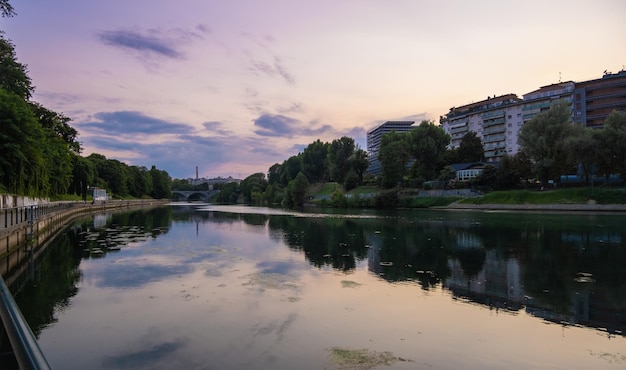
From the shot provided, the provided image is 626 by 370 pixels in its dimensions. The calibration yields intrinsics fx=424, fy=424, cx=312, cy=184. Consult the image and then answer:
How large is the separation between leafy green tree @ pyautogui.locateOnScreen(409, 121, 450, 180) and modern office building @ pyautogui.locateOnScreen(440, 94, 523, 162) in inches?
715

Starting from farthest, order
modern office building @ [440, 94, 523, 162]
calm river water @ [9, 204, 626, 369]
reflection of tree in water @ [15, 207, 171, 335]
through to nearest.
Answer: modern office building @ [440, 94, 523, 162]
reflection of tree in water @ [15, 207, 171, 335]
calm river water @ [9, 204, 626, 369]

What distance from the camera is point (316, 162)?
139m

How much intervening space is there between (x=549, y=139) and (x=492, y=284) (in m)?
59.4

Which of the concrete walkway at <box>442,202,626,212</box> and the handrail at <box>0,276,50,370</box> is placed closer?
the handrail at <box>0,276,50,370</box>

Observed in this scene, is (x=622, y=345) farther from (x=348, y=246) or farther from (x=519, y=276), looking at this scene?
(x=348, y=246)

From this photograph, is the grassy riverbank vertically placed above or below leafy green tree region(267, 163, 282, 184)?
below

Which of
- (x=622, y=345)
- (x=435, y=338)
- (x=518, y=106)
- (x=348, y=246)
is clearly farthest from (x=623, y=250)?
(x=518, y=106)

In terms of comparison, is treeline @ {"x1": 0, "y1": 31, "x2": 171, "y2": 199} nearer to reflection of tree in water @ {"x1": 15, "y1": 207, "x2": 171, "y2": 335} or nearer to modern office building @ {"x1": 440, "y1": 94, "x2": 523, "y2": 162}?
reflection of tree in water @ {"x1": 15, "y1": 207, "x2": 171, "y2": 335}

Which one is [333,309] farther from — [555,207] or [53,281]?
[555,207]

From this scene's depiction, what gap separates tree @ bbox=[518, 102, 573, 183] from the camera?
63750 mm

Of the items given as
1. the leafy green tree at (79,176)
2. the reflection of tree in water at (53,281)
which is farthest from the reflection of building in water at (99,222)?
the leafy green tree at (79,176)

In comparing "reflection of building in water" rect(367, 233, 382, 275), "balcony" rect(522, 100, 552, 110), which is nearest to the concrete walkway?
"reflection of building in water" rect(367, 233, 382, 275)

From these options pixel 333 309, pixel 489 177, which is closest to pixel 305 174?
pixel 489 177

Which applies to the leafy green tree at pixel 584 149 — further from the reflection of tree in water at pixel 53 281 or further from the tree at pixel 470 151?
the reflection of tree in water at pixel 53 281
